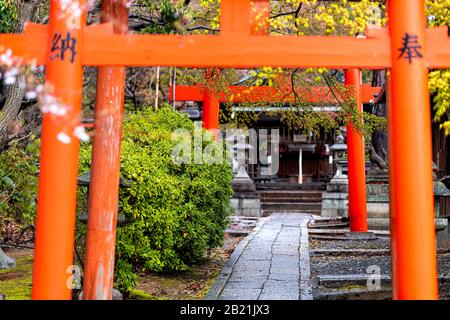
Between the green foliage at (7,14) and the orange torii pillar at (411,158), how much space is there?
4434mm

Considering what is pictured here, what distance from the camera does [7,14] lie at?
21.6ft

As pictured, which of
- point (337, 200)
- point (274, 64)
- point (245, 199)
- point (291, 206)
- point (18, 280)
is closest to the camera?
point (274, 64)

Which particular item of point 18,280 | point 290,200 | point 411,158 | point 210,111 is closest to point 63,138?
point 411,158

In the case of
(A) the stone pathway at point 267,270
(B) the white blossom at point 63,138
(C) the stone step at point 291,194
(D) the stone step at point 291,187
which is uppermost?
(B) the white blossom at point 63,138

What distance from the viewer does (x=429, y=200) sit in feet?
14.5

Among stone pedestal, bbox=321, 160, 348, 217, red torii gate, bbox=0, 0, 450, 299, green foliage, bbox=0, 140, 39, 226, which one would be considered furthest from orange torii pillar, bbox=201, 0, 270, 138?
stone pedestal, bbox=321, 160, 348, 217

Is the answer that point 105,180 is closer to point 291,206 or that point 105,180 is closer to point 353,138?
point 353,138

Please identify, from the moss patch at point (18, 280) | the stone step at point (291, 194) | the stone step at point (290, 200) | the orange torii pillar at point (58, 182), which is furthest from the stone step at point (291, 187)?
the orange torii pillar at point (58, 182)

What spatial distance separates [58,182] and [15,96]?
2.98 metres

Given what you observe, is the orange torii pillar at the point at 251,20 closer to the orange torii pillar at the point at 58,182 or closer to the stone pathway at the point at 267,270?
the orange torii pillar at the point at 58,182

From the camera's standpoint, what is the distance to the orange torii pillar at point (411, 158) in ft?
14.3

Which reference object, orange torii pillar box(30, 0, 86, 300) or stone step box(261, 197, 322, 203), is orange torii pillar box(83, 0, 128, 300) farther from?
stone step box(261, 197, 322, 203)
